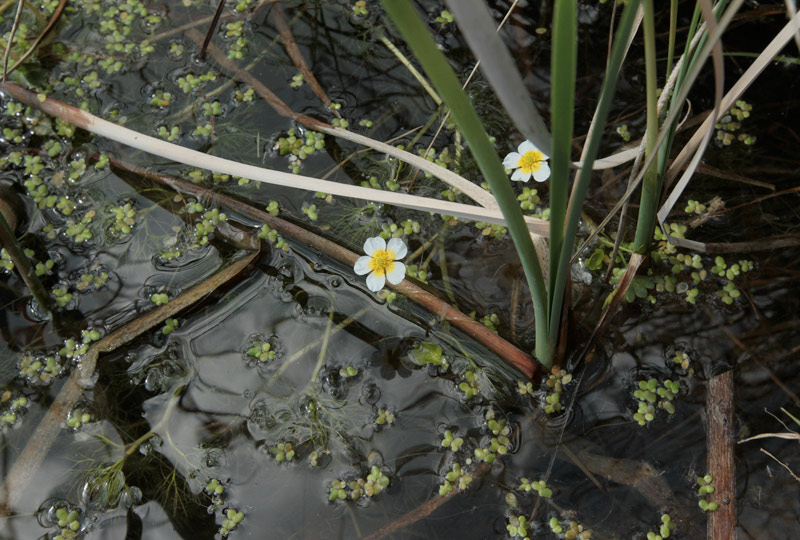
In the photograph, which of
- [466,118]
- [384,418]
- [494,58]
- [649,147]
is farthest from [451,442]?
[494,58]

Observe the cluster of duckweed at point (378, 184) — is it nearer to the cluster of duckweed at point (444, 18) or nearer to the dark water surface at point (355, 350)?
the dark water surface at point (355, 350)

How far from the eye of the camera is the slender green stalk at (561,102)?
860mm

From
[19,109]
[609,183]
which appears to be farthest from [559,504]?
[19,109]

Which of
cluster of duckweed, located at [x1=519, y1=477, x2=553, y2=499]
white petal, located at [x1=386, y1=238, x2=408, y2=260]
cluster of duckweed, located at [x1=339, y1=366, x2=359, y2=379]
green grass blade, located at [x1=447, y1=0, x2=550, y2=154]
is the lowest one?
cluster of duckweed, located at [x1=519, y1=477, x2=553, y2=499]

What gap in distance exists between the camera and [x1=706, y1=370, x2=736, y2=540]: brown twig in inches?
62.7

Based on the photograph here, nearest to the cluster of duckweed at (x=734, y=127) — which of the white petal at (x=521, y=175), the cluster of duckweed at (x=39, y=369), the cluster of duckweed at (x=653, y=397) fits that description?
the white petal at (x=521, y=175)

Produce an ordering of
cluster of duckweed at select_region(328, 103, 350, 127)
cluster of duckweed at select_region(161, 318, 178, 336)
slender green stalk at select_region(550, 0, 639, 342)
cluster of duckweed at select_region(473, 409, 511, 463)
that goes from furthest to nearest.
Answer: cluster of duckweed at select_region(328, 103, 350, 127)
cluster of duckweed at select_region(161, 318, 178, 336)
cluster of duckweed at select_region(473, 409, 511, 463)
slender green stalk at select_region(550, 0, 639, 342)

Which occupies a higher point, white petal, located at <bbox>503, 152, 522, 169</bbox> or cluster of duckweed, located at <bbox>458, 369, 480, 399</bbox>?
white petal, located at <bbox>503, 152, 522, 169</bbox>

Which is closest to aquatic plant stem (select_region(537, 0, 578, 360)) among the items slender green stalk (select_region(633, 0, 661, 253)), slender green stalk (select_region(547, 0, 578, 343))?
slender green stalk (select_region(547, 0, 578, 343))

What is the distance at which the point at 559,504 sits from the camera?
1645mm

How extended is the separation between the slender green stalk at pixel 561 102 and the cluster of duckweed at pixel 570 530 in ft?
2.51

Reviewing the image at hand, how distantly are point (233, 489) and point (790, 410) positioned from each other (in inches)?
61.4

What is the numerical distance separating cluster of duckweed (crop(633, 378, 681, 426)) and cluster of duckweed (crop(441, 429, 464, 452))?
502mm

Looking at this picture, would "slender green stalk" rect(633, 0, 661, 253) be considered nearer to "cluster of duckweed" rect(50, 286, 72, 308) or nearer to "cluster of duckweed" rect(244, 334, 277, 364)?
"cluster of duckweed" rect(244, 334, 277, 364)
